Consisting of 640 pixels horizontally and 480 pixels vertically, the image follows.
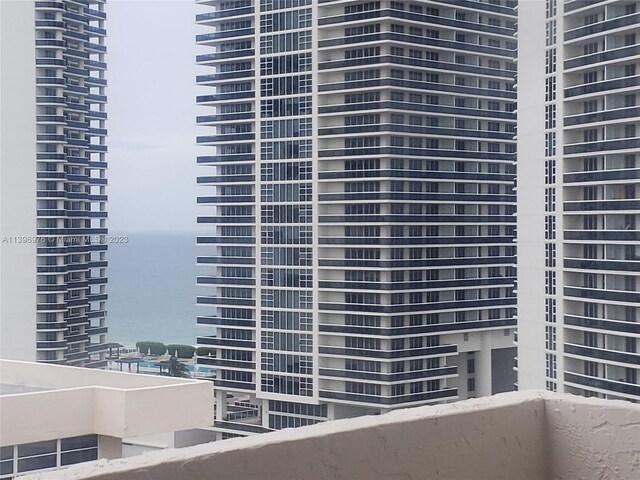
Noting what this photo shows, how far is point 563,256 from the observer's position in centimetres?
299

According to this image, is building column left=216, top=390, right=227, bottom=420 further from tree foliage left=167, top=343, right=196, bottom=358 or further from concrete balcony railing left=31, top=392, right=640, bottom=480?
concrete balcony railing left=31, top=392, right=640, bottom=480

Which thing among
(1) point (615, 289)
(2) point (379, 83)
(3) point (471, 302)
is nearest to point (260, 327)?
(3) point (471, 302)

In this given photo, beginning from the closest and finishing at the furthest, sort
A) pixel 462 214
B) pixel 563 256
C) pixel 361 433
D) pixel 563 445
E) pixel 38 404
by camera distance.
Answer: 1. pixel 361 433
2. pixel 563 445
3. pixel 38 404
4. pixel 563 256
5. pixel 462 214

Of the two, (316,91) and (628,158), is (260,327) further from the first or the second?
(628,158)

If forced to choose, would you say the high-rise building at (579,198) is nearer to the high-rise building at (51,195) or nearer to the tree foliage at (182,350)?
the tree foliage at (182,350)

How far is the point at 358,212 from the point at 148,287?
83 centimetres

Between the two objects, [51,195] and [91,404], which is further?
[51,195]

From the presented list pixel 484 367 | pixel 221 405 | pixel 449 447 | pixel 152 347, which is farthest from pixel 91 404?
pixel 449 447

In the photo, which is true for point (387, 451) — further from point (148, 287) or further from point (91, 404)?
point (148, 287)

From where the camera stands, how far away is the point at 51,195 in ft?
10.0

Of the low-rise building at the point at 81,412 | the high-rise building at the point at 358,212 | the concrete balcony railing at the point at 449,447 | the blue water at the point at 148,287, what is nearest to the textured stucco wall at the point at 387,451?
the concrete balcony railing at the point at 449,447

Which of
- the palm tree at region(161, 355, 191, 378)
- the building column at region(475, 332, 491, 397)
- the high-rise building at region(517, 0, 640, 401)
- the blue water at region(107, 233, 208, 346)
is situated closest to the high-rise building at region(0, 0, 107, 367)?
the blue water at region(107, 233, 208, 346)

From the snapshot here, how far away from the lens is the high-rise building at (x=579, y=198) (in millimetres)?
2814

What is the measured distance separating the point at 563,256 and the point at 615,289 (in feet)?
0.76
